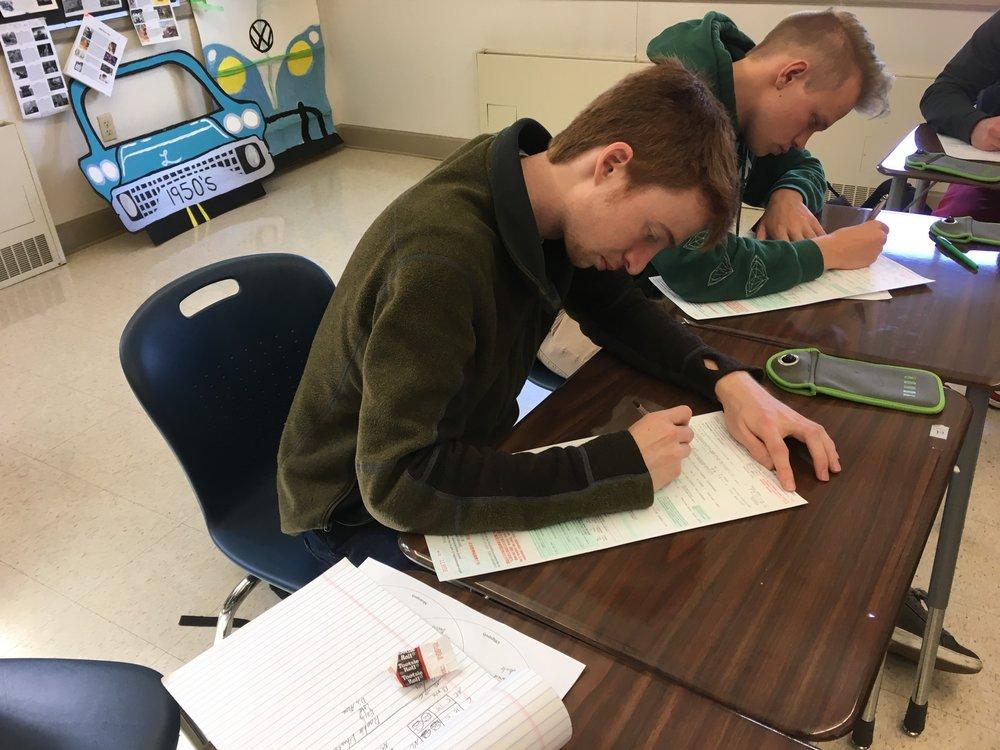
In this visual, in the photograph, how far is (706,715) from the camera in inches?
27.0

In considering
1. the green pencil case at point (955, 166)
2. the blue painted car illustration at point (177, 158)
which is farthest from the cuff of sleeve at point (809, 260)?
the blue painted car illustration at point (177, 158)

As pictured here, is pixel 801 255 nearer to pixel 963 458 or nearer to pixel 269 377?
pixel 963 458

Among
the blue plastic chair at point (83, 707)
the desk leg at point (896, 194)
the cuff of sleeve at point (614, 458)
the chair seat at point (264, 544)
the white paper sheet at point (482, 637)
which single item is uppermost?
the cuff of sleeve at point (614, 458)

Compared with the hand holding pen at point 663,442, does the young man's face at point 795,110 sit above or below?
above

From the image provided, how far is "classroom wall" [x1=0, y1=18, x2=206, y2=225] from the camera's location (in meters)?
3.50

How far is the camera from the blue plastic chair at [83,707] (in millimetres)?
898

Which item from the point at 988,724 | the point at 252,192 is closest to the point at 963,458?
the point at 988,724

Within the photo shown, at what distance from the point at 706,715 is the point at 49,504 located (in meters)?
2.00

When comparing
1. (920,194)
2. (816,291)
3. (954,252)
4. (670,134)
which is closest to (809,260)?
(816,291)

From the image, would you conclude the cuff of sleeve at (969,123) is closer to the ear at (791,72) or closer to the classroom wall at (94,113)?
the ear at (791,72)

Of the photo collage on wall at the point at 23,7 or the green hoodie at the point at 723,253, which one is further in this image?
the photo collage on wall at the point at 23,7

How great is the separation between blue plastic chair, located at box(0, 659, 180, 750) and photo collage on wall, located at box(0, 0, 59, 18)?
3203mm

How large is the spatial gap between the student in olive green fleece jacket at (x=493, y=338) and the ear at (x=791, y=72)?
631 mm

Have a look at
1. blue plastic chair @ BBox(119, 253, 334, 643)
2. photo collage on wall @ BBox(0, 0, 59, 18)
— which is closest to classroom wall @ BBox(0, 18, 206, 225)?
photo collage on wall @ BBox(0, 0, 59, 18)
